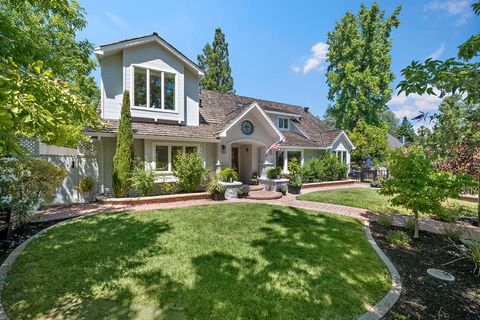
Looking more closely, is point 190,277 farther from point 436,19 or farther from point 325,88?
point 325,88

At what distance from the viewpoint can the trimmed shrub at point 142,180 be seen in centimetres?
1113

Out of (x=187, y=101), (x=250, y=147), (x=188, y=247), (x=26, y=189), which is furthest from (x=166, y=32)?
(x=188, y=247)

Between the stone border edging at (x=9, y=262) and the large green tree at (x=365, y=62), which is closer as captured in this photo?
the stone border edging at (x=9, y=262)

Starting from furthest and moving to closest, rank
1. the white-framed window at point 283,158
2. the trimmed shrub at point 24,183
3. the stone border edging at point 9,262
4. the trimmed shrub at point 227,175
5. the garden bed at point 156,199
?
the white-framed window at point 283,158
the trimmed shrub at point 227,175
the garden bed at point 156,199
the trimmed shrub at point 24,183
the stone border edging at point 9,262

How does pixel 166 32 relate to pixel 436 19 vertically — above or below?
above

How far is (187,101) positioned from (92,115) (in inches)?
431

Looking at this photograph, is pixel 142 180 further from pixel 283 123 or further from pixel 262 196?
pixel 283 123

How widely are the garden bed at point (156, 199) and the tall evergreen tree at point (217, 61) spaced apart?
3047cm

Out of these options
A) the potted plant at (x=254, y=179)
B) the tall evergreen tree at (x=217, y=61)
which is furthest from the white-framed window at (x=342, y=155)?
the tall evergreen tree at (x=217, y=61)

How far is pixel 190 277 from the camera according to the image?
4633 mm

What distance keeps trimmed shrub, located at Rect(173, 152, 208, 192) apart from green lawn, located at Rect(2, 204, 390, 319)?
4582mm

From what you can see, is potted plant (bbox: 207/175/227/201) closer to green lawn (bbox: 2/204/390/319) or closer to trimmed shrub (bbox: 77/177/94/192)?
green lawn (bbox: 2/204/390/319)

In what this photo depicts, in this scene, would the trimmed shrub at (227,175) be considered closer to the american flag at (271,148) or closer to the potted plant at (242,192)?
the potted plant at (242,192)

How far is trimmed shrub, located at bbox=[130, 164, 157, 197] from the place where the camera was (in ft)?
36.5
